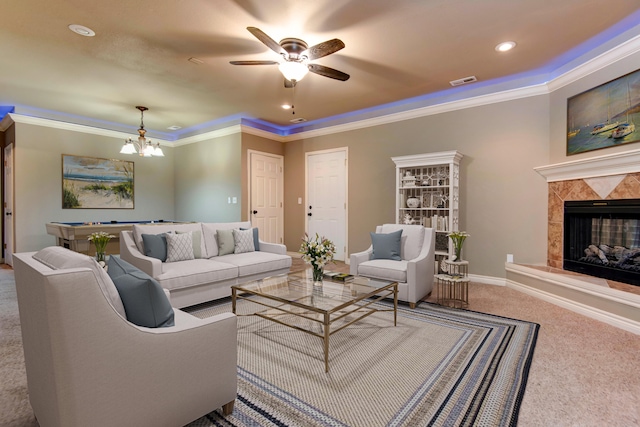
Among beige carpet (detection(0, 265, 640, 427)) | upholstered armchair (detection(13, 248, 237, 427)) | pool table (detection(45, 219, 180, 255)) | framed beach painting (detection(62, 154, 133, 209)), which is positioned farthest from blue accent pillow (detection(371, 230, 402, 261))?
framed beach painting (detection(62, 154, 133, 209))

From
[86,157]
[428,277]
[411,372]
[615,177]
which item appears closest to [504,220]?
[615,177]

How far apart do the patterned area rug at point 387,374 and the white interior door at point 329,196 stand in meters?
3.13

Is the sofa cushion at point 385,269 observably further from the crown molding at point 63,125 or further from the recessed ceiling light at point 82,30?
the crown molding at point 63,125

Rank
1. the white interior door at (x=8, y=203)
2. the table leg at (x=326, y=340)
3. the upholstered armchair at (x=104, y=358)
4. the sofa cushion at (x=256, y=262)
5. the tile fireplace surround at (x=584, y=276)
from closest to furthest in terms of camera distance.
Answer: the upholstered armchair at (x=104, y=358) < the table leg at (x=326, y=340) < the tile fireplace surround at (x=584, y=276) < the sofa cushion at (x=256, y=262) < the white interior door at (x=8, y=203)

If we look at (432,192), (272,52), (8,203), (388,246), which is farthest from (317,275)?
(8,203)

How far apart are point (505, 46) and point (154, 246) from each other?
438 centimetres

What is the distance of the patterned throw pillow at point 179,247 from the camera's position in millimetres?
3545

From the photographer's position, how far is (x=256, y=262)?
3.84m

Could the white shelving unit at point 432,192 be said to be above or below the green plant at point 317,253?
above

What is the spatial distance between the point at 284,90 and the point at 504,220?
367 centimetres

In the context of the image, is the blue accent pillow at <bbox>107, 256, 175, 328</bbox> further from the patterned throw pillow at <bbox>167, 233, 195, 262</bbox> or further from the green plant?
the patterned throw pillow at <bbox>167, 233, 195, 262</bbox>

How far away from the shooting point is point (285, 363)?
2.23m

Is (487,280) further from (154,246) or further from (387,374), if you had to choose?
(154,246)

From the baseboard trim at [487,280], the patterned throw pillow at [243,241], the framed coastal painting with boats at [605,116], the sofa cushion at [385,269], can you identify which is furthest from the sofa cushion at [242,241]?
the framed coastal painting with boats at [605,116]
